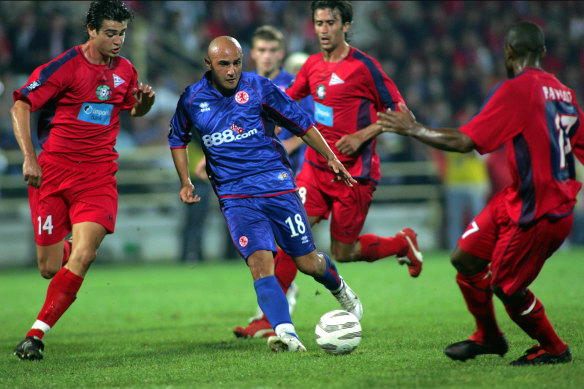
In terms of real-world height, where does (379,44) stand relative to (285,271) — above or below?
above

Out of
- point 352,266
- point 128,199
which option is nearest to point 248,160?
point 352,266

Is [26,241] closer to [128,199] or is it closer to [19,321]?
[128,199]

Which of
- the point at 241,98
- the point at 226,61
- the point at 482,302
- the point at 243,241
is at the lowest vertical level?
the point at 482,302

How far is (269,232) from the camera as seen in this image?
18.3 ft

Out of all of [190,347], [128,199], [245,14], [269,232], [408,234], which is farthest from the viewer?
[245,14]

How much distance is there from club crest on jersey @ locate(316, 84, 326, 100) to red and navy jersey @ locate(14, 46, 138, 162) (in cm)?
161

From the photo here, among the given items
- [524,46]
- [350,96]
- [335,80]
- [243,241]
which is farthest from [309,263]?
[524,46]

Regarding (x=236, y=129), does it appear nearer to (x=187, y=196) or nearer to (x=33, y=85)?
(x=187, y=196)

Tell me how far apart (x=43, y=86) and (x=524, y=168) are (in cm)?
353

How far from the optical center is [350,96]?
262 inches

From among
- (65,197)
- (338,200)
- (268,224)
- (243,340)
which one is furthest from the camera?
(338,200)

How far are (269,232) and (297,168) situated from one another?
125 inches

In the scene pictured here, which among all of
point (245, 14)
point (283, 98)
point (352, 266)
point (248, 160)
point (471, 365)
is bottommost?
point (352, 266)

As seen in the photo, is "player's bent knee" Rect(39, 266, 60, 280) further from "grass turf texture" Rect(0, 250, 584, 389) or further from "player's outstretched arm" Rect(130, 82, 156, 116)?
"player's outstretched arm" Rect(130, 82, 156, 116)
